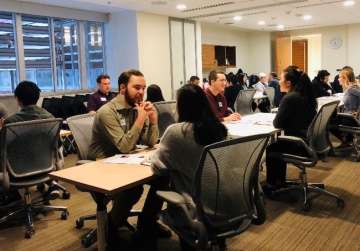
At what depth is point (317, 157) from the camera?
3395 millimetres

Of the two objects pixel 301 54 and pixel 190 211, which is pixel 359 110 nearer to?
pixel 190 211

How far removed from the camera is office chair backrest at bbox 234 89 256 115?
6.00m

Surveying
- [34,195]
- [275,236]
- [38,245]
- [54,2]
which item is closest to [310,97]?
[275,236]

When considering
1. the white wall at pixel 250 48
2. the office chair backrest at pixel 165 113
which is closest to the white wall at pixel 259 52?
the white wall at pixel 250 48

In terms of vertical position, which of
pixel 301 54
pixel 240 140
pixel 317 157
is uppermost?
pixel 301 54

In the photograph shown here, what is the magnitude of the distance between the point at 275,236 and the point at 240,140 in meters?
1.45

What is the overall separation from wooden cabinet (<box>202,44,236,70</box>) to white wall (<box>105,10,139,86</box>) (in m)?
3.34

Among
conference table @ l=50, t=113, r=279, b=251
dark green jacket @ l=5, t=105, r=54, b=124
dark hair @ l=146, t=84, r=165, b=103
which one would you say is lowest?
conference table @ l=50, t=113, r=279, b=251

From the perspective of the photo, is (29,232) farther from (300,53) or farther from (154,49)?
(300,53)

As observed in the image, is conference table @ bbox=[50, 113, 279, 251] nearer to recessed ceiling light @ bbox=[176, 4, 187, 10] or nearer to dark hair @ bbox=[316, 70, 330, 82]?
dark hair @ bbox=[316, 70, 330, 82]

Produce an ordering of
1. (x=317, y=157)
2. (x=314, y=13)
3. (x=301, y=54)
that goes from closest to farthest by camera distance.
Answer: (x=317, y=157), (x=314, y=13), (x=301, y=54)

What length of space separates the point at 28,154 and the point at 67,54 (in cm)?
550

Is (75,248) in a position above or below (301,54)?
below

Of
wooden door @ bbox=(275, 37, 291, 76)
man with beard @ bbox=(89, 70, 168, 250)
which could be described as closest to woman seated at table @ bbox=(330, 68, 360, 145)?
man with beard @ bbox=(89, 70, 168, 250)
